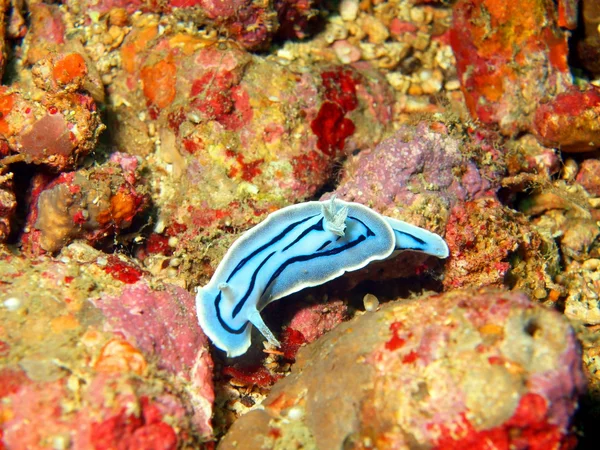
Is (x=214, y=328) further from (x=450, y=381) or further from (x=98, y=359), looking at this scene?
(x=450, y=381)

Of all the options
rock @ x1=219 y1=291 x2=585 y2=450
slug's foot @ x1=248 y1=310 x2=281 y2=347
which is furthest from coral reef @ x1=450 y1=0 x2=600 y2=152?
slug's foot @ x1=248 y1=310 x2=281 y2=347

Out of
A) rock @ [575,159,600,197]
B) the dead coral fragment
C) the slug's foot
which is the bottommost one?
rock @ [575,159,600,197]

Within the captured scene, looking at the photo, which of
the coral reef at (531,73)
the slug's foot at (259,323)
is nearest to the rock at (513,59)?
the coral reef at (531,73)

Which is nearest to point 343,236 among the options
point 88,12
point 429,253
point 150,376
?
point 429,253

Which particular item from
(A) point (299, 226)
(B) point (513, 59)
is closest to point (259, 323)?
(A) point (299, 226)

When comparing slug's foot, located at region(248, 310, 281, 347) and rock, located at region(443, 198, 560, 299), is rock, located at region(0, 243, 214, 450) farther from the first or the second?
rock, located at region(443, 198, 560, 299)
